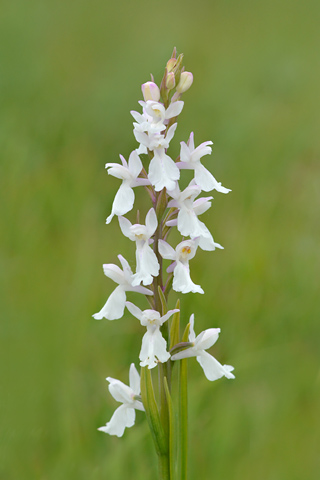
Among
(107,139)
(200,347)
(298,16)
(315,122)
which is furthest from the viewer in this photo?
(298,16)

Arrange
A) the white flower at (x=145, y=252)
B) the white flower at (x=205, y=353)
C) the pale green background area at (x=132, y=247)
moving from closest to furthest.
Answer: the white flower at (x=145, y=252) → the white flower at (x=205, y=353) → the pale green background area at (x=132, y=247)

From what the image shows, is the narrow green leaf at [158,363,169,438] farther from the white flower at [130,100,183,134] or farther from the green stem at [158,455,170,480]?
the white flower at [130,100,183,134]


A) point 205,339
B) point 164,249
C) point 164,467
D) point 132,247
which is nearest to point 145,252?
point 164,249

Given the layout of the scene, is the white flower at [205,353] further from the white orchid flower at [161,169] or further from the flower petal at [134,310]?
the white orchid flower at [161,169]

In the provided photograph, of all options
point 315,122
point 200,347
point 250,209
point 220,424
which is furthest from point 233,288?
point 315,122

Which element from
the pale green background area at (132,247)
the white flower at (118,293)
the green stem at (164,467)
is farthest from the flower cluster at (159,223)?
the pale green background area at (132,247)

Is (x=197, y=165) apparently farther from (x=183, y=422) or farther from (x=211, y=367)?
(x=183, y=422)

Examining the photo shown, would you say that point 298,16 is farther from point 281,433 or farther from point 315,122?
point 281,433
